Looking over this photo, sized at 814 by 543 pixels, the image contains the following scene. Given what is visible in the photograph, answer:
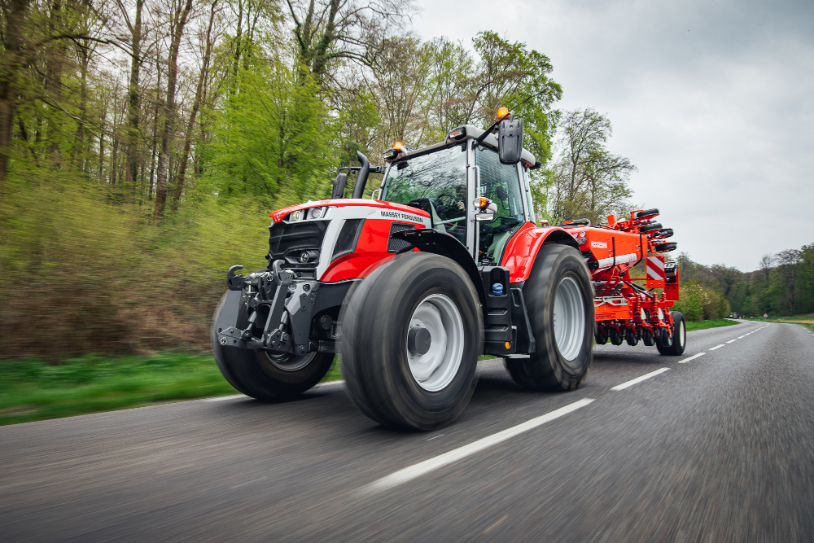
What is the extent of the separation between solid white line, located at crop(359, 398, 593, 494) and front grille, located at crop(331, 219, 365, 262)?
1575mm

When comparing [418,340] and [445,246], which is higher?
[445,246]

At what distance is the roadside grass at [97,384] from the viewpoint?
11.9ft

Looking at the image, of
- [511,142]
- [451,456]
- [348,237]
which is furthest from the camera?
[511,142]

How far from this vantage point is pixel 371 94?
49.6 feet

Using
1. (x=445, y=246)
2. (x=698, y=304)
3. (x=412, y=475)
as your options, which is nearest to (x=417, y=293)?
(x=445, y=246)

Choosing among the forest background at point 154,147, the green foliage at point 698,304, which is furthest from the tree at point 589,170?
the forest background at point 154,147

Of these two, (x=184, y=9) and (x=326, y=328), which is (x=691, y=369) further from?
(x=184, y=9)

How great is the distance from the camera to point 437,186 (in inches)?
179

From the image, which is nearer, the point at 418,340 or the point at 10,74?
the point at 418,340

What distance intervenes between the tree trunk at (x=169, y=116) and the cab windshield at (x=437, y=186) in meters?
5.10

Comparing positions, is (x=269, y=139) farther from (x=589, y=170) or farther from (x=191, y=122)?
(x=589, y=170)

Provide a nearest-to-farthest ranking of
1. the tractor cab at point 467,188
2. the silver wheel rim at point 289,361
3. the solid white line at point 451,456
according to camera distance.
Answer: the solid white line at point 451,456 < the silver wheel rim at point 289,361 < the tractor cab at point 467,188

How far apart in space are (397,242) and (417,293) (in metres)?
0.80

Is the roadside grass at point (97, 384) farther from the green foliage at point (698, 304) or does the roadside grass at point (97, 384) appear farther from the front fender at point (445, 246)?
the green foliage at point (698, 304)
